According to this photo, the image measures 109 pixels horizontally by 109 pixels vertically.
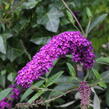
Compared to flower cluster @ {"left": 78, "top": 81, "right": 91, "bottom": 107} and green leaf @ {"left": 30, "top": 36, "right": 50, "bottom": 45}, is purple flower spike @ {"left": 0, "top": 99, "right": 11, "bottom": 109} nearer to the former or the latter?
green leaf @ {"left": 30, "top": 36, "right": 50, "bottom": 45}

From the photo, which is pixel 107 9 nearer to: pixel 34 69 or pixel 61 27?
pixel 61 27

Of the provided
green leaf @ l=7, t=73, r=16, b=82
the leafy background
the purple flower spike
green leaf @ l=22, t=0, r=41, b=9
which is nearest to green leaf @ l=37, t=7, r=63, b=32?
the leafy background

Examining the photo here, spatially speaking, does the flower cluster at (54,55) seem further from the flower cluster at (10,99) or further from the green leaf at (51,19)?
the green leaf at (51,19)

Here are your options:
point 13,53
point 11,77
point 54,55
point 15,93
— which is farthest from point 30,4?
point 54,55

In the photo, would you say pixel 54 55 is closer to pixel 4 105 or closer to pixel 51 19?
pixel 4 105

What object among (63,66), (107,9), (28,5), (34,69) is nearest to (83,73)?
(63,66)

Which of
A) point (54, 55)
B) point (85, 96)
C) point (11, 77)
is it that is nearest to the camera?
point (85, 96)
